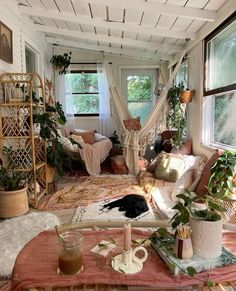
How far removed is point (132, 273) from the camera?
2.87ft

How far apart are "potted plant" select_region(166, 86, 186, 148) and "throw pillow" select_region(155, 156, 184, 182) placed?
0.50 metres

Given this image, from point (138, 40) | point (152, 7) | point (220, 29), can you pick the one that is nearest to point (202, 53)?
point (220, 29)

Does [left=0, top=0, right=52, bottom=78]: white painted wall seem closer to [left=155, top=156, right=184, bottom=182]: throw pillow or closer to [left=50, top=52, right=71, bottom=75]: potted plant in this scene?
[left=50, top=52, right=71, bottom=75]: potted plant

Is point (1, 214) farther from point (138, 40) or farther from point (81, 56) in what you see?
point (81, 56)

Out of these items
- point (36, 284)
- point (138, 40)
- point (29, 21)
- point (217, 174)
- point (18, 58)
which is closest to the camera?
point (36, 284)

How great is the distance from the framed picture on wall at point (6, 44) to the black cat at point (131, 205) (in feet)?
6.20

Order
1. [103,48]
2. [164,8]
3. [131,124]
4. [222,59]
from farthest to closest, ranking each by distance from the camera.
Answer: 1. [103,48]
2. [131,124]
3. [222,59]
4. [164,8]

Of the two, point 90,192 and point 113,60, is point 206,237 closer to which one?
point 90,192

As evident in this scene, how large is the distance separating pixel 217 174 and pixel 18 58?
274cm

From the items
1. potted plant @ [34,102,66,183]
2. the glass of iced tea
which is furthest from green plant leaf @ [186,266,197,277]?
potted plant @ [34,102,66,183]

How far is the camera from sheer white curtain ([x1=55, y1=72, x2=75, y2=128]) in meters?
5.13

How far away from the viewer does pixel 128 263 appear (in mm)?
906

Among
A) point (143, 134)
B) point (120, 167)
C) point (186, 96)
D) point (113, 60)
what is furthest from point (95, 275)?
point (113, 60)

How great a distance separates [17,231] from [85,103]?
344 cm
